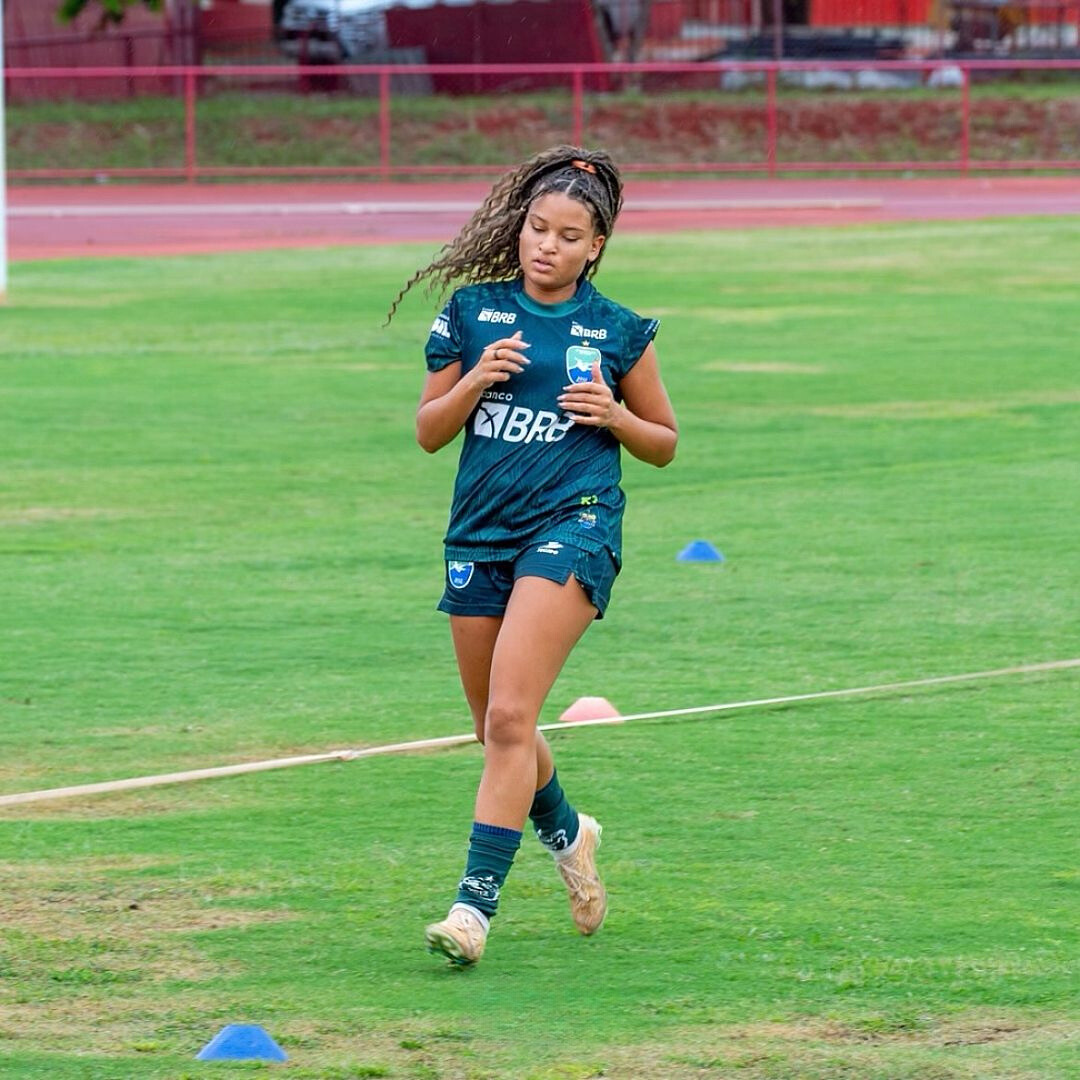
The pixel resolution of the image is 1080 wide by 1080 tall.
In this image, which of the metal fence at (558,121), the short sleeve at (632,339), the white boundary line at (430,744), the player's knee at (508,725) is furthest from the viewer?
the metal fence at (558,121)

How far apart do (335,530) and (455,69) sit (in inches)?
1023

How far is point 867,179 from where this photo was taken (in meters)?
37.9

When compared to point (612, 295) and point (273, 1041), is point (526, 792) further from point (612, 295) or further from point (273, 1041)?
point (612, 295)

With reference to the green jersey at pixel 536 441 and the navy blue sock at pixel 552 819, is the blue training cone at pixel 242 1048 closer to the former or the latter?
the navy blue sock at pixel 552 819

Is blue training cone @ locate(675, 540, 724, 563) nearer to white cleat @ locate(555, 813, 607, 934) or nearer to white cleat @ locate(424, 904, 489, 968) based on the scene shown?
white cleat @ locate(555, 813, 607, 934)

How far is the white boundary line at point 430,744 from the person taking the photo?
20.9ft

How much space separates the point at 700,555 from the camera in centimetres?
955

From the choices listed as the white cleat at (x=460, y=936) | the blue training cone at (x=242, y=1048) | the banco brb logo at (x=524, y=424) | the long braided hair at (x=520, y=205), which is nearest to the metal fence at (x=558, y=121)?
the long braided hair at (x=520, y=205)

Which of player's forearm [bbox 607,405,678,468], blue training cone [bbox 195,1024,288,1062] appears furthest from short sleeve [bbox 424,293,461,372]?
blue training cone [bbox 195,1024,288,1062]

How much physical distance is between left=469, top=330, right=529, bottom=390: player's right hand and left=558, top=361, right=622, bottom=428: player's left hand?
0.40ft

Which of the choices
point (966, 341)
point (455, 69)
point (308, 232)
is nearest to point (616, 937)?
point (966, 341)

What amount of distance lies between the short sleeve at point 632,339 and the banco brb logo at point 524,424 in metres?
0.21

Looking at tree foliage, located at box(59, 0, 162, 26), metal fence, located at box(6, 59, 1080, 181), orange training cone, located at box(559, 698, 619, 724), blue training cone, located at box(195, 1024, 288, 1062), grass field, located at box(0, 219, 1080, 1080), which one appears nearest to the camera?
blue training cone, located at box(195, 1024, 288, 1062)

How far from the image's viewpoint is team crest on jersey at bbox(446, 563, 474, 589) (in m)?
5.11
